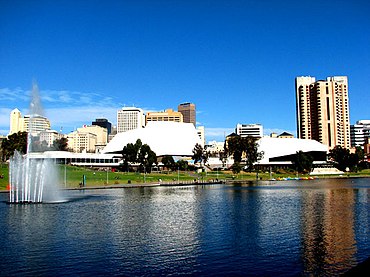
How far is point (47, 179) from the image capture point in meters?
64.9

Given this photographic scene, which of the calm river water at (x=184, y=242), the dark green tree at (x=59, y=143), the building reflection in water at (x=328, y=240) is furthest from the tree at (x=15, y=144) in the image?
the building reflection in water at (x=328, y=240)

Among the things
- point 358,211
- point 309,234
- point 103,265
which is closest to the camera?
point 103,265

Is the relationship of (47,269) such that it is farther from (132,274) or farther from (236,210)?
(236,210)

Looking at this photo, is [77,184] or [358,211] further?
[77,184]

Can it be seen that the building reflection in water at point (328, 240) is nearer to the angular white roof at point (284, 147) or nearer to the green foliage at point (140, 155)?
the green foliage at point (140, 155)

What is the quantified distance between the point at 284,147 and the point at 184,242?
172 metres

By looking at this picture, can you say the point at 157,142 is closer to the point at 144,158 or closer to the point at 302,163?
the point at 302,163

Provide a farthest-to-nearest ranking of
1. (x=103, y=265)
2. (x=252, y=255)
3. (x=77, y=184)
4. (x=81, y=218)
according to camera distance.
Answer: (x=77, y=184) < (x=81, y=218) < (x=252, y=255) < (x=103, y=265)

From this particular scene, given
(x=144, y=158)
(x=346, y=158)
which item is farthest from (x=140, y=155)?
(x=346, y=158)

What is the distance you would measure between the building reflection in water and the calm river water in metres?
0.04

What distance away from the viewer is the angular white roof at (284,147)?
185 metres

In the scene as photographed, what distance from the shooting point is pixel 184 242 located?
2306 cm

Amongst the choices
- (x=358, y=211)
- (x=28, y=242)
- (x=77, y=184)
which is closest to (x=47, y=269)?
(x=28, y=242)

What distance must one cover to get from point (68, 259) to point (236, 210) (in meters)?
21.0
